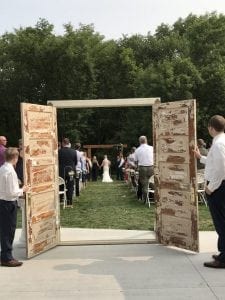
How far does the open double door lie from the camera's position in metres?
8.50

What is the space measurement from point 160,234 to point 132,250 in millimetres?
652

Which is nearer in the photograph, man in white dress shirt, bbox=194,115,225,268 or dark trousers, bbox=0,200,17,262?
man in white dress shirt, bbox=194,115,225,268

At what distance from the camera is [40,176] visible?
8.88m

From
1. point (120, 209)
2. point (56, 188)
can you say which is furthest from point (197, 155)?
point (120, 209)

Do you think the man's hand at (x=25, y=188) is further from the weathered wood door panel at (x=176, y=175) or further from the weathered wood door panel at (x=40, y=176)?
the weathered wood door panel at (x=176, y=175)

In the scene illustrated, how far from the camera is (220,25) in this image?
4406 cm

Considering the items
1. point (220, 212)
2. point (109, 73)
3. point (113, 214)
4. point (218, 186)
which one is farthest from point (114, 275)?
point (109, 73)

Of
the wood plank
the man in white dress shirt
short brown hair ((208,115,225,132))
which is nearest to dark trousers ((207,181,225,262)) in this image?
the man in white dress shirt

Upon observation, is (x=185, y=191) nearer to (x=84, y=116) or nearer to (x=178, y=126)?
(x=178, y=126)

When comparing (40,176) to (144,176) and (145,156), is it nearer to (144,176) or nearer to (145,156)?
(145,156)

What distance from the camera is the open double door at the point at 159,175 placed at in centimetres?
850

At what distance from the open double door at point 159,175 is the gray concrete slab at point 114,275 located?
0.29 metres

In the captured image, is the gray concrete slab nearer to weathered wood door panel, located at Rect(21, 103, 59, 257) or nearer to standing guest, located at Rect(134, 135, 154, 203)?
weathered wood door panel, located at Rect(21, 103, 59, 257)

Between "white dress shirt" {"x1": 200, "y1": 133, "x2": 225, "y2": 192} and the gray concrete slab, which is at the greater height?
"white dress shirt" {"x1": 200, "y1": 133, "x2": 225, "y2": 192}
